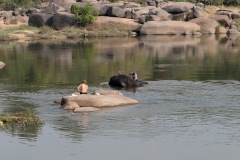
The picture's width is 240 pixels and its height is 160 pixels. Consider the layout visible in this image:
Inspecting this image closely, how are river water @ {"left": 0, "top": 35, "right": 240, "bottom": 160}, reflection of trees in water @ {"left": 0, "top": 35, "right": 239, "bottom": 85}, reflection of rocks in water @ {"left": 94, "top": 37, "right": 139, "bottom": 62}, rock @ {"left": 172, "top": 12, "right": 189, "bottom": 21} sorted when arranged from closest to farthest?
river water @ {"left": 0, "top": 35, "right": 240, "bottom": 160}, reflection of trees in water @ {"left": 0, "top": 35, "right": 239, "bottom": 85}, reflection of rocks in water @ {"left": 94, "top": 37, "right": 139, "bottom": 62}, rock @ {"left": 172, "top": 12, "right": 189, "bottom": 21}

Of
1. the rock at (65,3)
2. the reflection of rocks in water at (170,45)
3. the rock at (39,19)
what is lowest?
the reflection of rocks in water at (170,45)

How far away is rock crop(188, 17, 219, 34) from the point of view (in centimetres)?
8938

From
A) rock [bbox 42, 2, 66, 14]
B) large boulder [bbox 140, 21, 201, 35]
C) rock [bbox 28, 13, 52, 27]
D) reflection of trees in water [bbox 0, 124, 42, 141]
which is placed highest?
rock [bbox 42, 2, 66, 14]

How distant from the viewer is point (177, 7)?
92438mm

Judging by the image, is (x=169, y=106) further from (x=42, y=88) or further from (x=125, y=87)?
(x=42, y=88)

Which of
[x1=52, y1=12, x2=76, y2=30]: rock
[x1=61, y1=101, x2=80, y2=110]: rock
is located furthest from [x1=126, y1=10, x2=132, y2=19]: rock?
[x1=61, y1=101, x2=80, y2=110]: rock

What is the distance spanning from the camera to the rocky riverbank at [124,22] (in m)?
87.4

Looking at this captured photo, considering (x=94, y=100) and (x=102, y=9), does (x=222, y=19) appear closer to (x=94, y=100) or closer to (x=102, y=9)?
(x=102, y=9)

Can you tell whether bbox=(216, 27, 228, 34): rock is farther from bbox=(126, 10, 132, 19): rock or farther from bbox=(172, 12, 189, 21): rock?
bbox=(126, 10, 132, 19): rock

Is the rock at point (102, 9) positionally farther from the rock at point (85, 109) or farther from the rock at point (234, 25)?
the rock at point (85, 109)

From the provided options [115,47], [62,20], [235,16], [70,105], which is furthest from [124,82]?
[235,16]

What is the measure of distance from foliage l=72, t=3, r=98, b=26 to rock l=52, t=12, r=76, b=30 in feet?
2.90

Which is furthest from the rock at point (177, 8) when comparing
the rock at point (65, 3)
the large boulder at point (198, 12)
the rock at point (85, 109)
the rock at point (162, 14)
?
the rock at point (85, 109)

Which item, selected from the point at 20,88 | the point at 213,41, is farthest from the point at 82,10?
the point at 20,88
